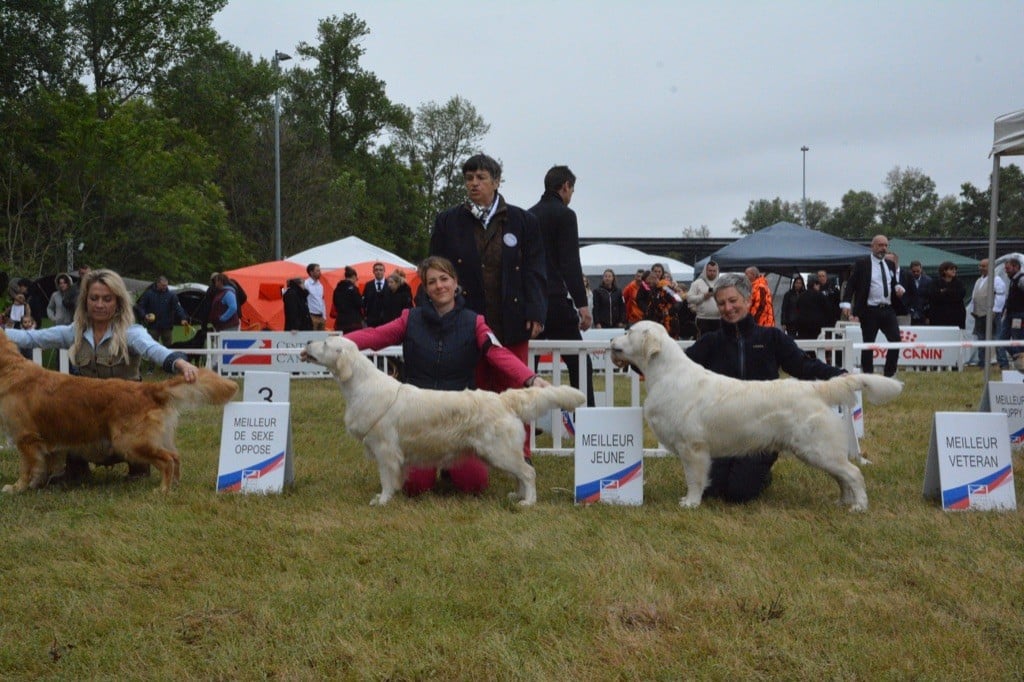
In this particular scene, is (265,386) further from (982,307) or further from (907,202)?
(907,202)

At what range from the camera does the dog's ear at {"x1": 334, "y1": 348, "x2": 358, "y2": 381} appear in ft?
16.3

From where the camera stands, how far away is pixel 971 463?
492 centimetres

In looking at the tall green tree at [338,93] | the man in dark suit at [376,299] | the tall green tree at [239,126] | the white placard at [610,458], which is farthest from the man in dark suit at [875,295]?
the tall green tree at [338,93]

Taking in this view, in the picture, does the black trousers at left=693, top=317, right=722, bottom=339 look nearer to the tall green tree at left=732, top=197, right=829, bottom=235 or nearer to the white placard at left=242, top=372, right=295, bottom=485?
the white placard at left=242, top=372, right=295, bottom=485

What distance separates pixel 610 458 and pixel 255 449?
1.99 meters

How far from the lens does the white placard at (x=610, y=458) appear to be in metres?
5.05

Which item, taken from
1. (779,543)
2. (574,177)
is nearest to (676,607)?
(779,543)

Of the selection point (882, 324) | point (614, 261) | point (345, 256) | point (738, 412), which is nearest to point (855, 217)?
point (614, 261)

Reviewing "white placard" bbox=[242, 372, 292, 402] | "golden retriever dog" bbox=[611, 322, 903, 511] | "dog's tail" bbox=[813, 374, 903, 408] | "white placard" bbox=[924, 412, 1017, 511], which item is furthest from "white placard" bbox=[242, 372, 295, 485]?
"white placard" bbox=[924, 412, 1017, 511]

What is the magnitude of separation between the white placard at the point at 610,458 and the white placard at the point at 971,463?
155 cm

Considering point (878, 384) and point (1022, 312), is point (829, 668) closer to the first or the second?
point (878, 384)

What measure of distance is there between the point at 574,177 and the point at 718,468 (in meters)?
2.37

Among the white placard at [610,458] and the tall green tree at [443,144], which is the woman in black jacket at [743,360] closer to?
the white placard at [610,458]

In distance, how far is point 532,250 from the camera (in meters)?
5.82
